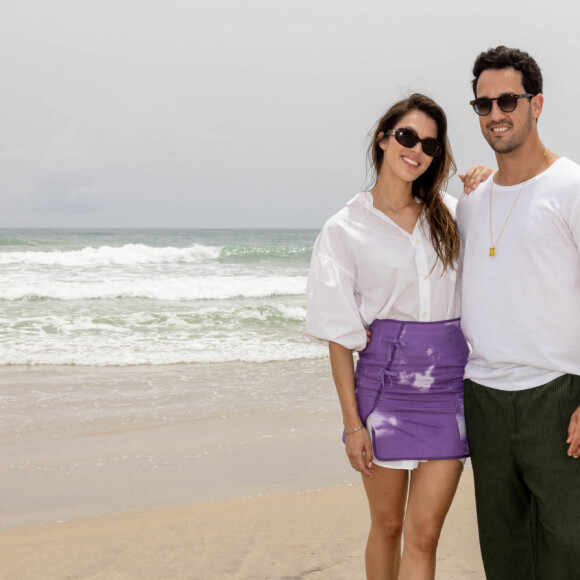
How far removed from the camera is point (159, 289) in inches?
570

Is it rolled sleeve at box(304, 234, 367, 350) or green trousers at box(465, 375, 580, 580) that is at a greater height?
rolled sleeve at box(304, 234, 367, 350)

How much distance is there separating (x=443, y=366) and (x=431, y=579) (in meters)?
0.66

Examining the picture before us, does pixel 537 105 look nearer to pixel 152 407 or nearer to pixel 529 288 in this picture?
pixel 529 288

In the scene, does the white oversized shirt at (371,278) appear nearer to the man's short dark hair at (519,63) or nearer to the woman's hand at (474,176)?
the woman's hand at (474,176)

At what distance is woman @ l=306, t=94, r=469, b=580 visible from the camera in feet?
7.37

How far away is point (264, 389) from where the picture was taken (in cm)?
645

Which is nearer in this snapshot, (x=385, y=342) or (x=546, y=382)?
(x=546, y=382)

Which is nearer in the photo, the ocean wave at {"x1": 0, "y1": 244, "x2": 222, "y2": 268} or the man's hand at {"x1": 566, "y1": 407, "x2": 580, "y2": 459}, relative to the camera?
the man's hand at {"x1": 566, "y1": 407, "x2": 580, "y2": 459}

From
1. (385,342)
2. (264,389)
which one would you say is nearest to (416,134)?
(385,342)

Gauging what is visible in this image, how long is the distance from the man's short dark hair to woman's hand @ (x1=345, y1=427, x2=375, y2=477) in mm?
1206

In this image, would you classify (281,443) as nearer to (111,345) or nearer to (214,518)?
(214,518)

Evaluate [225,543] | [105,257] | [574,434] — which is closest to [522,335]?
[574,434]

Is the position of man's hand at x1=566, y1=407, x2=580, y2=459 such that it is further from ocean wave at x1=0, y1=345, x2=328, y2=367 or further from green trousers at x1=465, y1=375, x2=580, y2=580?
ocean wave at x1=0, y1=345, x2=328, y2=367

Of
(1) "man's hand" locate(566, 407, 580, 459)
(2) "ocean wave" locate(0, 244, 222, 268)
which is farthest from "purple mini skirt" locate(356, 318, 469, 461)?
(2) "ocean wave" locate(0, 244, 222, 268)
